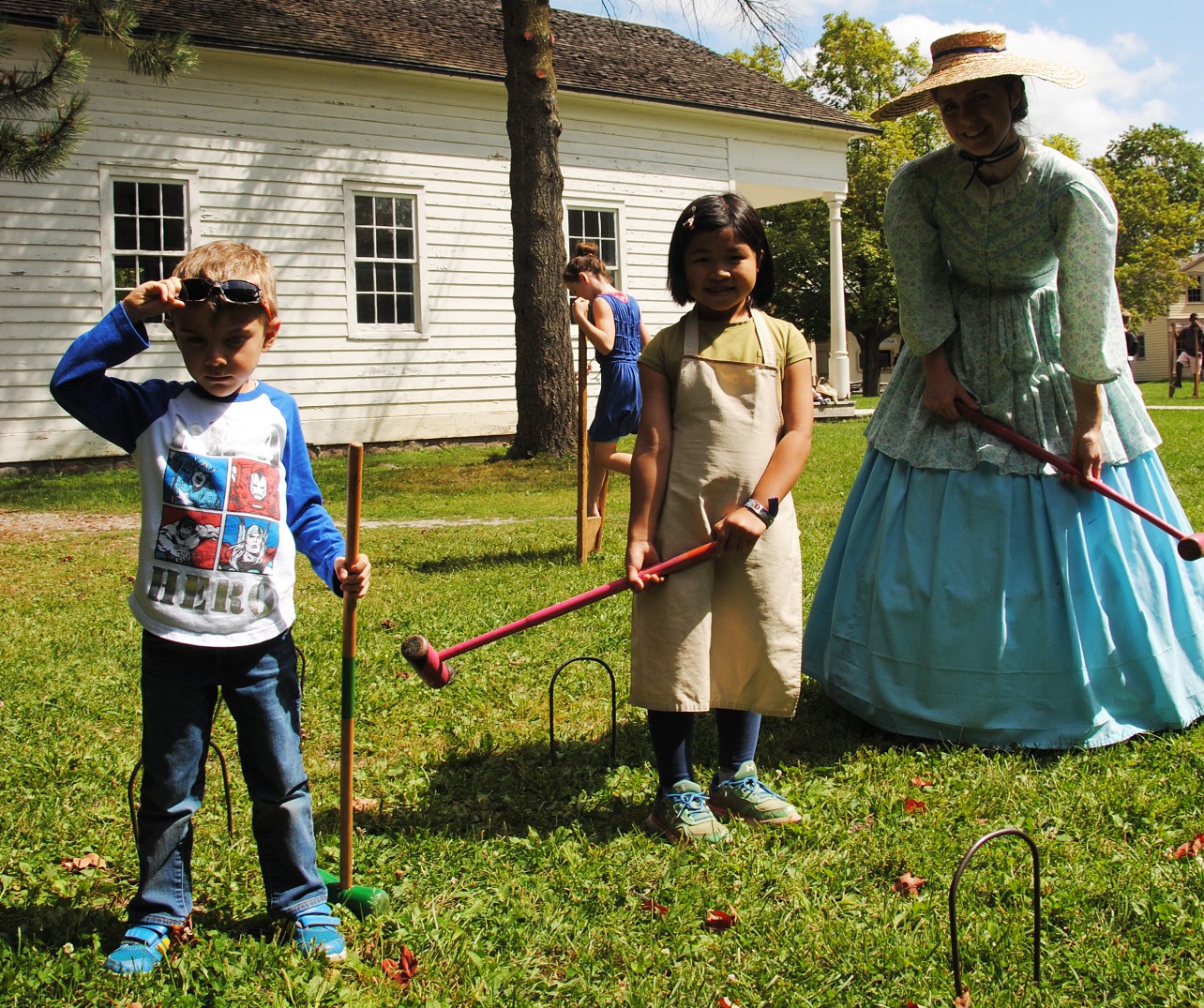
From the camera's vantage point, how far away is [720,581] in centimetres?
332

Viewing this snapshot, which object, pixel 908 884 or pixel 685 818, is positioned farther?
pixel 685 818

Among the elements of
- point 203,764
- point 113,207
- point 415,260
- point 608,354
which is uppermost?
point 113,207

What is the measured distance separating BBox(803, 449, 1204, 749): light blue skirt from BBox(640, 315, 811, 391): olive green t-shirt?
0.95m

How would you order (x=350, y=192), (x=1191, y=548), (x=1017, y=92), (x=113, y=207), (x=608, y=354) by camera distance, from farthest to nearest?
(x=350, y=192), (x=113, y=207), (x=608, y=354), (x=1017, y=92), (x=1191, y=548)

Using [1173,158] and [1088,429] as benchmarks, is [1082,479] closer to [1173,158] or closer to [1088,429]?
[1088,429]

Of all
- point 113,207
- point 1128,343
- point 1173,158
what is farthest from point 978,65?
point 1173,158

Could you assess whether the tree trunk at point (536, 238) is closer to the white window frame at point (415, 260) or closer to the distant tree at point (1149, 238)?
the white window frame at point (415, 260)

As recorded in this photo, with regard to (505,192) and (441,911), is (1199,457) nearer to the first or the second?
(505,192)

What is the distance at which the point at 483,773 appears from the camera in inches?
151

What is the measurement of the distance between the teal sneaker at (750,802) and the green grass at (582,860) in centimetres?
8

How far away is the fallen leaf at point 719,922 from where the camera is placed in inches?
111

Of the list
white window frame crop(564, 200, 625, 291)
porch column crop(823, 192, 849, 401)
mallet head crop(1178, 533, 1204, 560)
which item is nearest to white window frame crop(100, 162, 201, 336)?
white window frame crop(564, 200, 625, 291)

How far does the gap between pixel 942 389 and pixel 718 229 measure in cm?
119

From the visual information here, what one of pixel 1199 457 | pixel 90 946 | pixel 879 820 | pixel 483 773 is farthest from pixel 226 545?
pixel 1199 457
